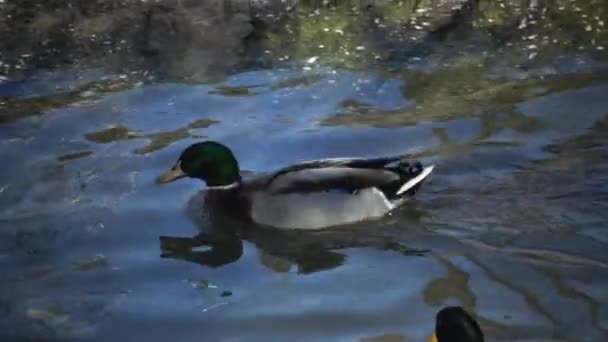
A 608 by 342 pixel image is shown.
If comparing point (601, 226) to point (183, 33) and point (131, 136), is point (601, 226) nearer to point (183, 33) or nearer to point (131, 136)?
point (131, 136)

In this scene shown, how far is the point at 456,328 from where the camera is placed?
15.2ft

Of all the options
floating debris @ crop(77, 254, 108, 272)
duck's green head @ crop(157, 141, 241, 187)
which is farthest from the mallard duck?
floating debris @ crop(77, 254, 108, 272)

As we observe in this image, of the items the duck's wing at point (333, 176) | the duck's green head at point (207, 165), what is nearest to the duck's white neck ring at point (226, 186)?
the duck's green head at point (207, 165)

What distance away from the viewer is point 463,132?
27.0ft

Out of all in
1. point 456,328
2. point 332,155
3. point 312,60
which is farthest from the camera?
point 312,60

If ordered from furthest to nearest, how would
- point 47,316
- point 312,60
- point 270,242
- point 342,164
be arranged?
point 312,60 → point 342,164 → point 270,242 → point 47,316

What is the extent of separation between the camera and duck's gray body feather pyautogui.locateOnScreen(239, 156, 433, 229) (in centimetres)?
718

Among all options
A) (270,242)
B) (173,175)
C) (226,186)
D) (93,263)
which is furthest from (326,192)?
(93,263)

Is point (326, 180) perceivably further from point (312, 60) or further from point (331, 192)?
point (312, 60)

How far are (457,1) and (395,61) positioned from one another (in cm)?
130

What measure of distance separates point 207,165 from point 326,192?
91cm

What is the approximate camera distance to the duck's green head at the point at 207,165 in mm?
7641

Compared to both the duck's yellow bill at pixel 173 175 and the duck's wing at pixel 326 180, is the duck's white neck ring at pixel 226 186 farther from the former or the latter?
the duck's wing at pixel 326 180

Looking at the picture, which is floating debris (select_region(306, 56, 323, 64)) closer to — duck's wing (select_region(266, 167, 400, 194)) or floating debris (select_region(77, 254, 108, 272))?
duck's wing (select_region(266, 167, 400, 194))
